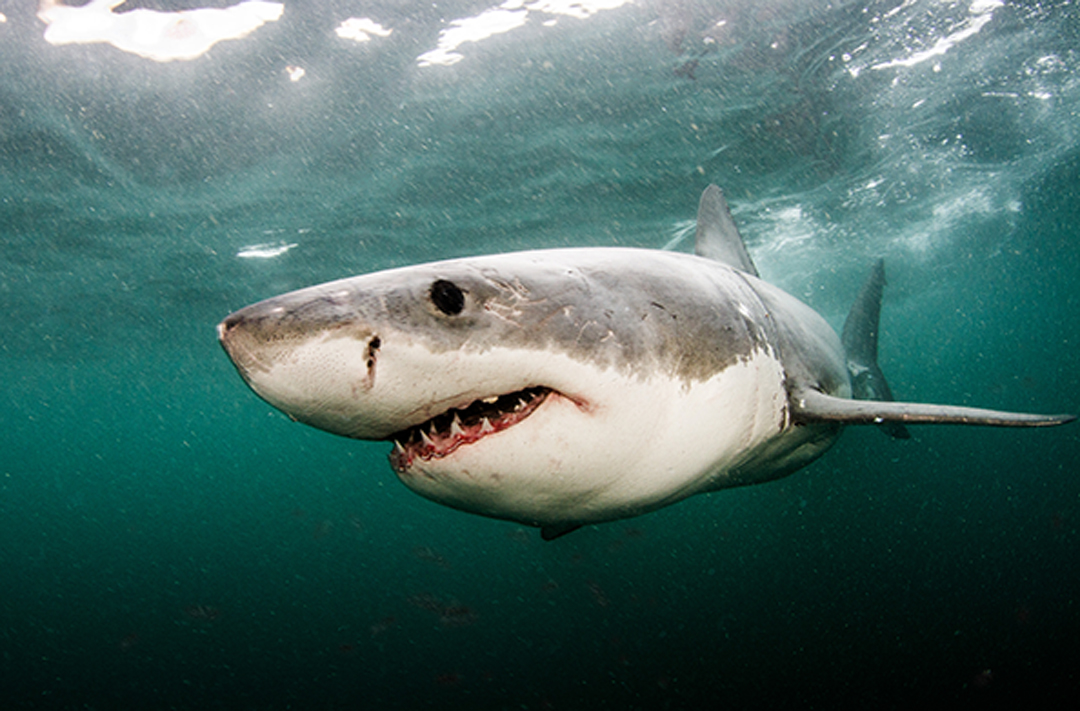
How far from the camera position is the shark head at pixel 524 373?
146cm

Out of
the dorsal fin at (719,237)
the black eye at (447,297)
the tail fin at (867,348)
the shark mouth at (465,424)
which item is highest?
the black eye at (447,297)

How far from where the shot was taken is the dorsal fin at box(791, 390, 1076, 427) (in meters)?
2.47

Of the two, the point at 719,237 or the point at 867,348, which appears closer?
the point at 719,237

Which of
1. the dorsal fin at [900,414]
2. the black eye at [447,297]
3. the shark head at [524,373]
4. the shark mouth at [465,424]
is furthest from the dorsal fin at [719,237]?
the black eye at [447,297]

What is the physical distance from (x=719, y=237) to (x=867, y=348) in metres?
3.37

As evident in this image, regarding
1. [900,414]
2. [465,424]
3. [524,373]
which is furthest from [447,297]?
[900,414]

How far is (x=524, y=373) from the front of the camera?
68.7 inches

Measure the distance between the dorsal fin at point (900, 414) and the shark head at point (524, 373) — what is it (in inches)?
17.3

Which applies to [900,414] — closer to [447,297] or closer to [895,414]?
[895,414]

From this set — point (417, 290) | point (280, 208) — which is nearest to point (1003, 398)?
point (280, 208)

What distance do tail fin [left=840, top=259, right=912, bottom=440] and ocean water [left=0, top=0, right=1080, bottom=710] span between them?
4379 mm

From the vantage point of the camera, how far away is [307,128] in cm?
1056

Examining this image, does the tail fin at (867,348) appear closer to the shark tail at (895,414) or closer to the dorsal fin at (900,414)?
the shark tail at (895,414)

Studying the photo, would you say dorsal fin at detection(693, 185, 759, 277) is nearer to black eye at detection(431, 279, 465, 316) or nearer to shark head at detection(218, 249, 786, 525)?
shark head at detection(218, 249, 786, 525)
